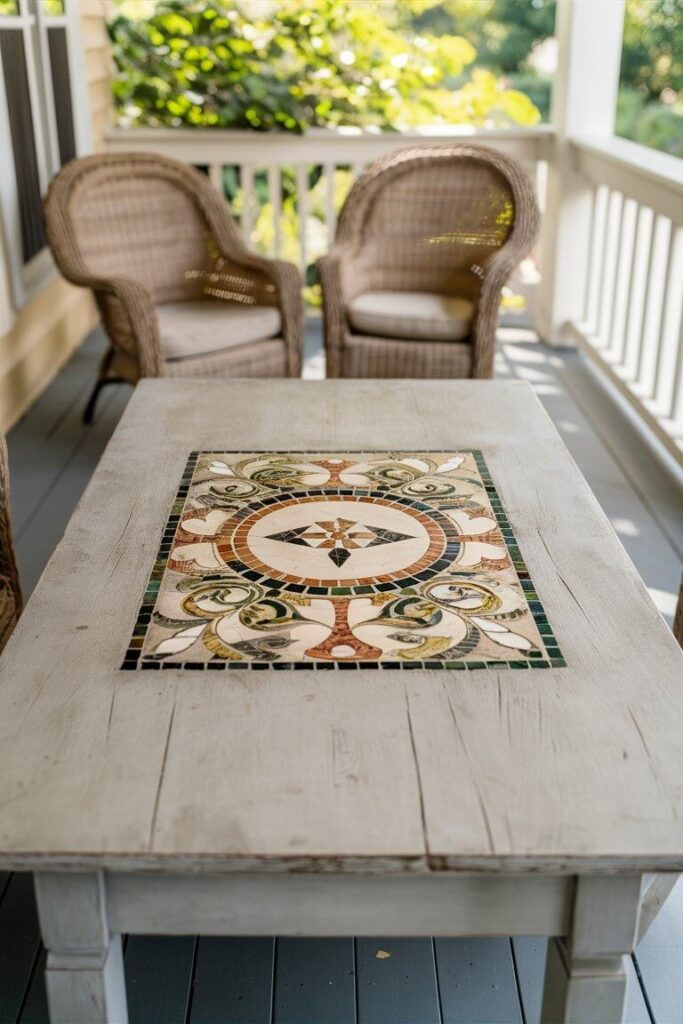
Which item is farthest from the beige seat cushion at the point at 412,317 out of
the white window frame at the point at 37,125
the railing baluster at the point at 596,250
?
the white window frame at the point at 37,125

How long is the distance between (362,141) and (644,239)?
226 cm

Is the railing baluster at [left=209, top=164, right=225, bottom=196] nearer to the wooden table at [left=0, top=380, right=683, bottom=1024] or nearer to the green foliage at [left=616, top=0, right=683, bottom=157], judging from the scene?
the wooden table at [left=0, top=380, right=683, bottom=1024]

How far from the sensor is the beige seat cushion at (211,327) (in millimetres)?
3572

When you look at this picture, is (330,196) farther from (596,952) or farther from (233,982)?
(596,952)

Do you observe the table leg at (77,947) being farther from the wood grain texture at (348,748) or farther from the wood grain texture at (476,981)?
the wood grain texture at (476,981)

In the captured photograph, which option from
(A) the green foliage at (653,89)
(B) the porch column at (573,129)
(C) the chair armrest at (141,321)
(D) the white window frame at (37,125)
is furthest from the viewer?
(A) the green foliage at (653,89)

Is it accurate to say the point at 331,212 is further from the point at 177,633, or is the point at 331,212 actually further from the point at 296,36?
the point at 177,633

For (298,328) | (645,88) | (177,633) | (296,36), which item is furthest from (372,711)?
(645,88)

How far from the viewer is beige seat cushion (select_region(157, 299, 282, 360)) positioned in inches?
141

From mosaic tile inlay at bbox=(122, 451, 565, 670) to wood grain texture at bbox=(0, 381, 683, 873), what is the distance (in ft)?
0.15

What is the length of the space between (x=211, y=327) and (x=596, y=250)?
2208mm

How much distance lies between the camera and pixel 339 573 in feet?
5.53

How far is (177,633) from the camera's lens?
1502mm

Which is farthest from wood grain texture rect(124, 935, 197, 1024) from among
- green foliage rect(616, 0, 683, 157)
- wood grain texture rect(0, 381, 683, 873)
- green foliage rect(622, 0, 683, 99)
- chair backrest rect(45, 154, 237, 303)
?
green foliage rect(616, 0, 683, 157)
